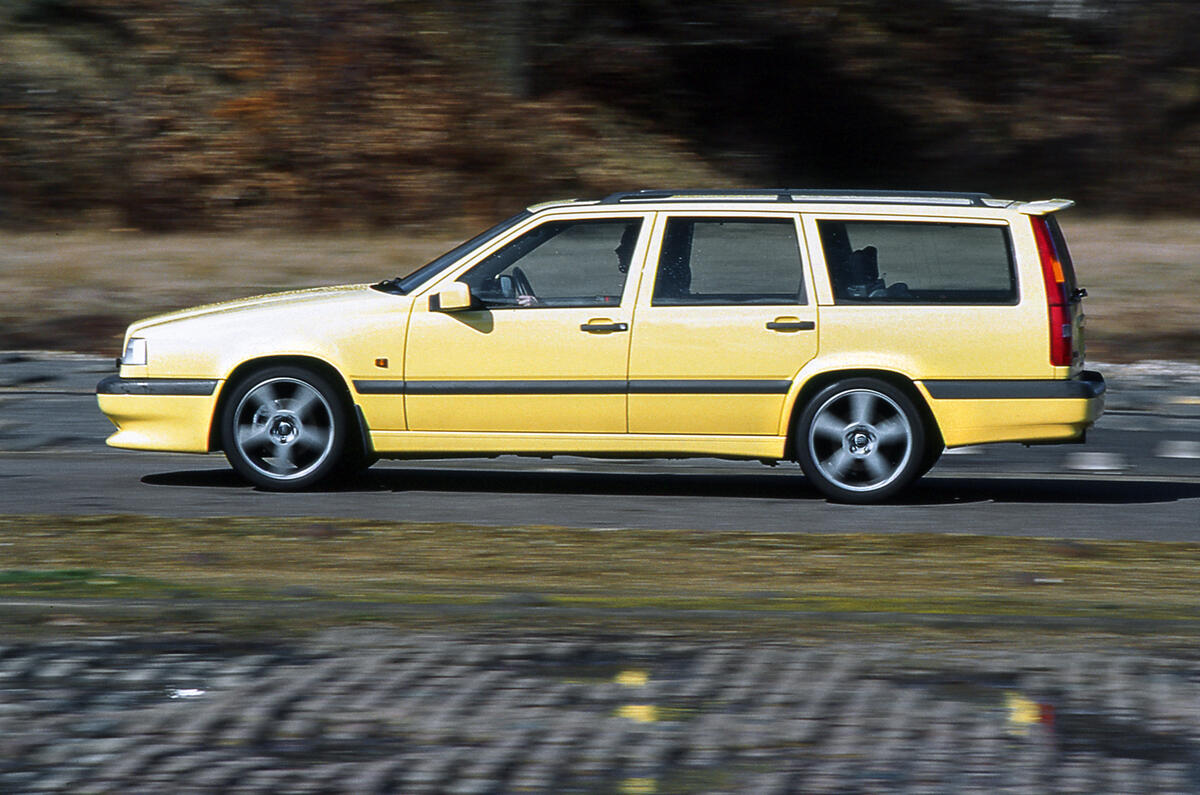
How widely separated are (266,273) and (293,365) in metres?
9.33

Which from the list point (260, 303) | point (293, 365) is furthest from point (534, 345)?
point (260, 303)

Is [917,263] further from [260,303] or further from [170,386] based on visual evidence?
[170,386]

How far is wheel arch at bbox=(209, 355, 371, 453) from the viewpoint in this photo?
881 centimetres

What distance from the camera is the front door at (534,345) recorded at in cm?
869

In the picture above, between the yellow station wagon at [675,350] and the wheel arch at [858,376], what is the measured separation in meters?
0.01

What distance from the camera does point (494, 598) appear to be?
6355 mm

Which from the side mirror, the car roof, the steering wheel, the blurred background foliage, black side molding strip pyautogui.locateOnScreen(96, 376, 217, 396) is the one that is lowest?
black side molding strip pyautogui.locateOnScreen(96, 376, 217, 396)

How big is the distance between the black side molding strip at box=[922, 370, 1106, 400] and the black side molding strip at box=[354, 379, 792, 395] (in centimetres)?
76

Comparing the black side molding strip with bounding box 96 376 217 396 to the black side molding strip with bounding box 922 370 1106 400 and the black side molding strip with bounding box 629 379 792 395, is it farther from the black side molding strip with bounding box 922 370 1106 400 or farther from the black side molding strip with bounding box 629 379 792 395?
the black side molding strip with bounding box 922 370 1106 400

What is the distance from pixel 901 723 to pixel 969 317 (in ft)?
13.7

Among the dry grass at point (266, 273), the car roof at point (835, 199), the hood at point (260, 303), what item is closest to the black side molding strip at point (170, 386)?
the hood at point (260, 303)

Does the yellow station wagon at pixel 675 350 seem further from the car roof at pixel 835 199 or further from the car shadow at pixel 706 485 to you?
the car shadow at pixel 706 485

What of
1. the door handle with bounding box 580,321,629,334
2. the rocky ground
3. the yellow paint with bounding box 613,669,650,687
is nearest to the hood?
the door handle with bounding box 580,321,629,334

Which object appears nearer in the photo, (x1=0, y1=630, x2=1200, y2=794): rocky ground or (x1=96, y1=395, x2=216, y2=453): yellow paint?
(x1=0, y1=630, x2=1200, y2=794): rocky ground
